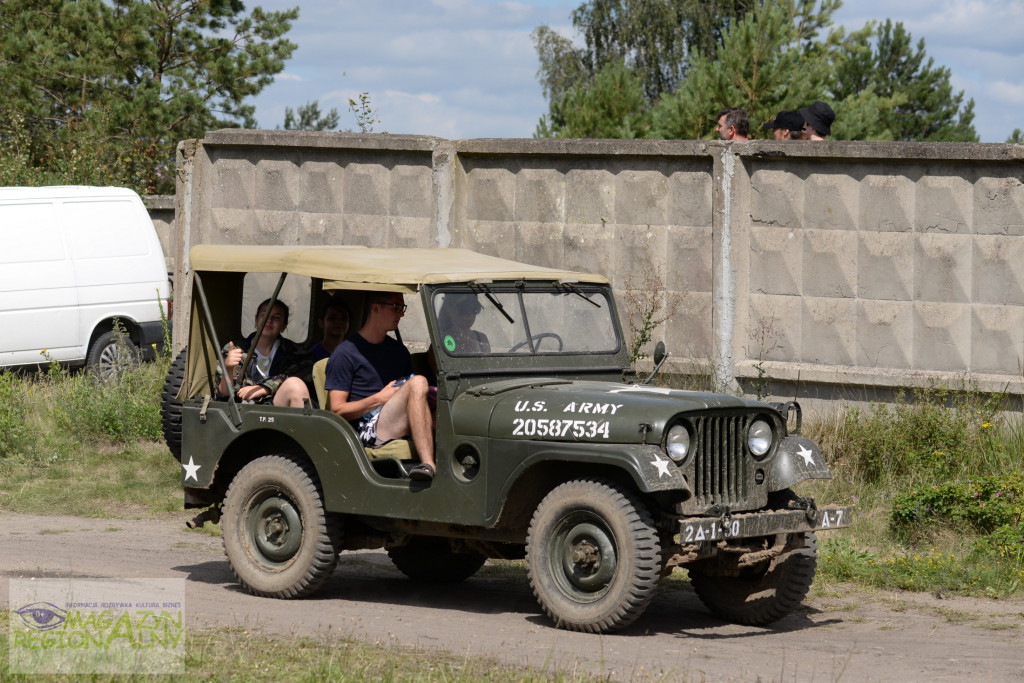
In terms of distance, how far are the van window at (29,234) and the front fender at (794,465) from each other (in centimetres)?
957

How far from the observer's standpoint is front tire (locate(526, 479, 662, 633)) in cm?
682

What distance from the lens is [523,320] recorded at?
8.00 meters

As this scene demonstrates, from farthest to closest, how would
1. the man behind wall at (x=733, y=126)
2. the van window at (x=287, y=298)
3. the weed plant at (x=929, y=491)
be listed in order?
the man behind wall at (x=733, y=126) → the weed plant at (x=929, y=491) → the van window at (x=287, y=298)

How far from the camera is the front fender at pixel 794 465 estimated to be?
730 cm

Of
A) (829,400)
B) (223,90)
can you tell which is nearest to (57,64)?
(223,90)

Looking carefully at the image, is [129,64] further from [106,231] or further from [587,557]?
[587,557]

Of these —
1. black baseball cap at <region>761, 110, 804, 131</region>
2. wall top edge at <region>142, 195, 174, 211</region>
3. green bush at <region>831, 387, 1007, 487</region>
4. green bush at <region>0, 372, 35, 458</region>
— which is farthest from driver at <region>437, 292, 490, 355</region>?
wall top edge at <region>142, 195, 174, 211</region>

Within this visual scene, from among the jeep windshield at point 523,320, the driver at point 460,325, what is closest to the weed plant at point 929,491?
the jeep windshield at point 523,320

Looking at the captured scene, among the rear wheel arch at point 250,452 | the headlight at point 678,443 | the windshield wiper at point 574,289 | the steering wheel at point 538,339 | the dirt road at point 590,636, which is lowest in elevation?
the dirt road at point 590,636

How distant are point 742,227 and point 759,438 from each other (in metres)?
4.40

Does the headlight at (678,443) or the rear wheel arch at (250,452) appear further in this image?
the rear wheel arch at (250,452)

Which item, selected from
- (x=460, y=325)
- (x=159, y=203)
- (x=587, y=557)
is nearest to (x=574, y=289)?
(x=460, y=325)

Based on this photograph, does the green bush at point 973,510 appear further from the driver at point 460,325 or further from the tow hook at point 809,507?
the driver at point 460,325

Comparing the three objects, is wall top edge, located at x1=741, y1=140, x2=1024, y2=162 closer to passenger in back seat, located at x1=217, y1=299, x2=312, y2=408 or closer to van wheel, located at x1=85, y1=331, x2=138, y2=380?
passenger in back seat, located at x1=217, y1=299, x2=312, y2=408
